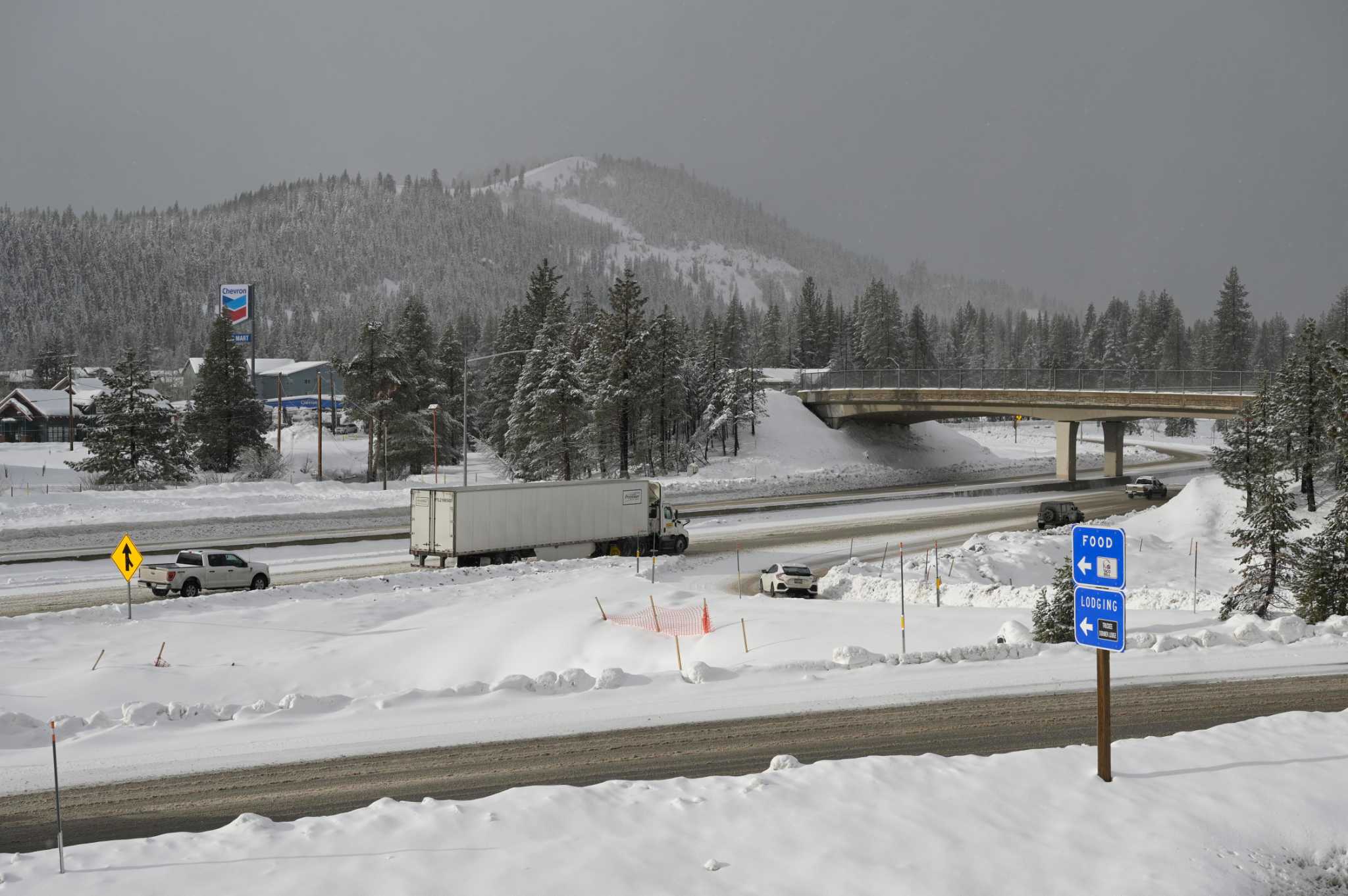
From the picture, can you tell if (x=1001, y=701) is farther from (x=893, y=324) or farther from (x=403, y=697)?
(x=893, y=324)

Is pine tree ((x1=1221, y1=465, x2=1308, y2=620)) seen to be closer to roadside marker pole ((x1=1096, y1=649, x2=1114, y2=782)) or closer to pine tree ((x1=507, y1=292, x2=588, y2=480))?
roadside marker pole ((x1=1096, y1=649, x2=1114, y2=782))

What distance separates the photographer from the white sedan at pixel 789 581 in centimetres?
3291

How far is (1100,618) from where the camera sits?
9734 mm

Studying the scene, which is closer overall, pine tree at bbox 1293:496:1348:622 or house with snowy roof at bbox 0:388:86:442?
pine tree at bbox 1293:496:1348:622

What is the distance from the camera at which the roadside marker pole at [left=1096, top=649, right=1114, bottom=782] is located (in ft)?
33.8

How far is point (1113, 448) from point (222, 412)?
2848 inches

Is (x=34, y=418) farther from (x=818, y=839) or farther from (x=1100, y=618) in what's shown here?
(x=1100, y=618)

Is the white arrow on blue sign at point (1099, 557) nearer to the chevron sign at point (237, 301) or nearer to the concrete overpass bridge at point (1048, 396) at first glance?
the concrete overpass bridge at point (1048, 396)

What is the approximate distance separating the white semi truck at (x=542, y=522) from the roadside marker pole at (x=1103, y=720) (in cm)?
2630

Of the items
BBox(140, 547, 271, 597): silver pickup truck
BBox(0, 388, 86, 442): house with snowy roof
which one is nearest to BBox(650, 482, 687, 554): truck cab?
BBox(140, 547, 271, 597): silver pickup truck

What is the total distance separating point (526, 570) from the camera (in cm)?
3416

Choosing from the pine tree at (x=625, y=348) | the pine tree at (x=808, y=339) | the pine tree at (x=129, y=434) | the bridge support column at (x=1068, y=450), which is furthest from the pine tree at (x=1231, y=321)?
the pine tree at (x=129, y=434)

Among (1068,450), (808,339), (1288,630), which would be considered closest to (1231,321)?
(808,339)

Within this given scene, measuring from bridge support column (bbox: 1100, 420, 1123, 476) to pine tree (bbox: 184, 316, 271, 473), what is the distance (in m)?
68.7
